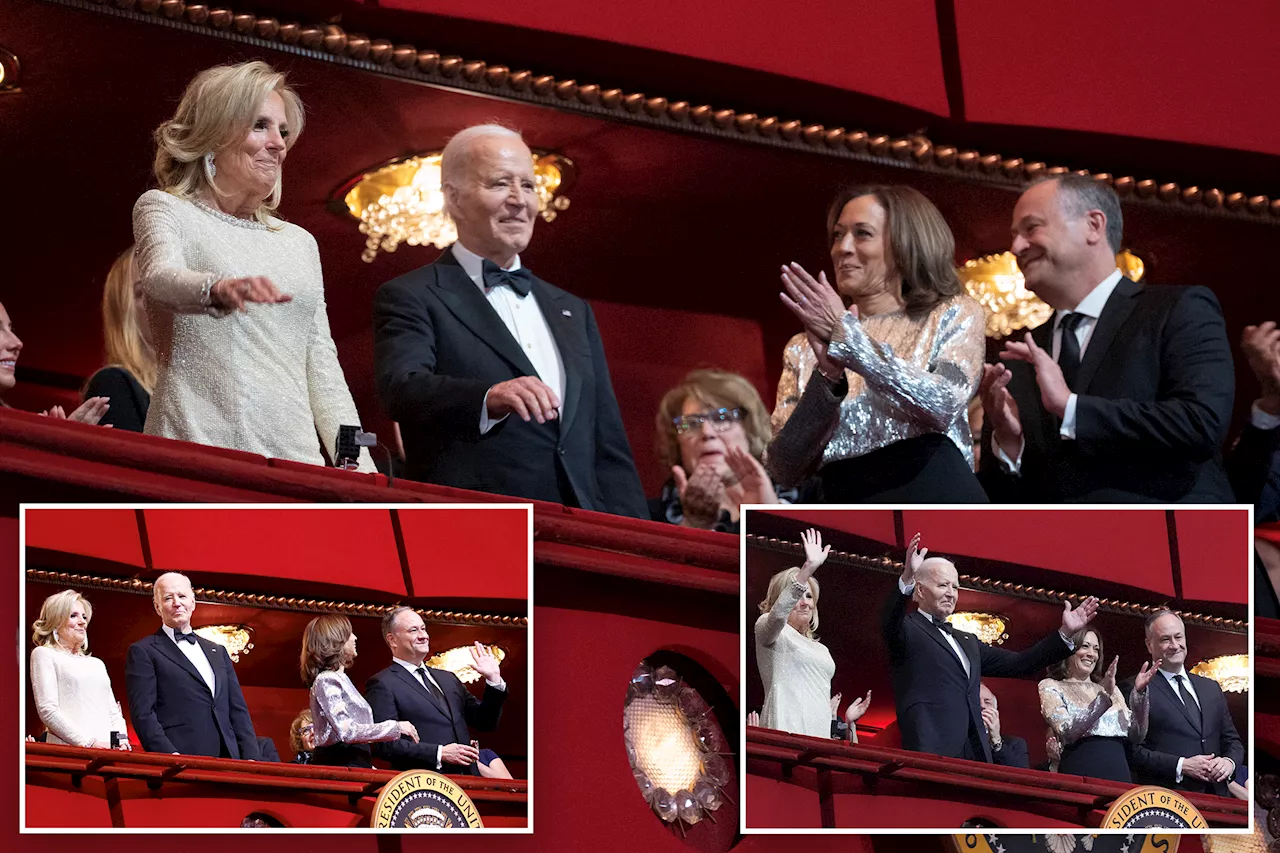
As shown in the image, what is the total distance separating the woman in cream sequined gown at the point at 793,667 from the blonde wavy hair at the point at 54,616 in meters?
0.84

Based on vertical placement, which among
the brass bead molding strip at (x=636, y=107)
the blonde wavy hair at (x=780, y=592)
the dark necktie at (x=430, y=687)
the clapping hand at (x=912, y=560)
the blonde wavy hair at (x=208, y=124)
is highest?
the brass bead molding strip at (x=636, y=107)

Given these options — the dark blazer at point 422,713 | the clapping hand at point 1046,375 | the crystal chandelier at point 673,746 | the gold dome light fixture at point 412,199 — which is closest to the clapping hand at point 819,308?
the clapping hand at point 1046,375

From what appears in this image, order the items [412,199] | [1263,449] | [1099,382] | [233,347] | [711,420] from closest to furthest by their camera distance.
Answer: [233,347], [1099,382], [1263,449], [711,420], [412,199]

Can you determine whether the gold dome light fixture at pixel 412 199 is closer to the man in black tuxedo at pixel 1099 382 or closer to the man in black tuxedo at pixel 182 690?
the man in black tuxedo at pixel 1099 382

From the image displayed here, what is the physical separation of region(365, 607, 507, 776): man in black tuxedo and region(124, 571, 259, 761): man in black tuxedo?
0.17 metres

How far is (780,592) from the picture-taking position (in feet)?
8.51

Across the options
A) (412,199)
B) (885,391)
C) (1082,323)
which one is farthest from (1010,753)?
(412,199)

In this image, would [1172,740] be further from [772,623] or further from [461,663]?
[461,663]

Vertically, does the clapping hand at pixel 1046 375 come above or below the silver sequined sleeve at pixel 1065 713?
above

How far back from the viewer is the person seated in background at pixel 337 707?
242 cm

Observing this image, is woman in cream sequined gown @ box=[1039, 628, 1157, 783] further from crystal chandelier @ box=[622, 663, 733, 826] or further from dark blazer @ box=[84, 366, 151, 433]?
dark blazer @ box=[84, 366, 151, 433]

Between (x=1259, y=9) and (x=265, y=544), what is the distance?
9.79ft

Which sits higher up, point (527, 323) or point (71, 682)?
point (527, 323)

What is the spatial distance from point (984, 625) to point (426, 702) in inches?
29.1
